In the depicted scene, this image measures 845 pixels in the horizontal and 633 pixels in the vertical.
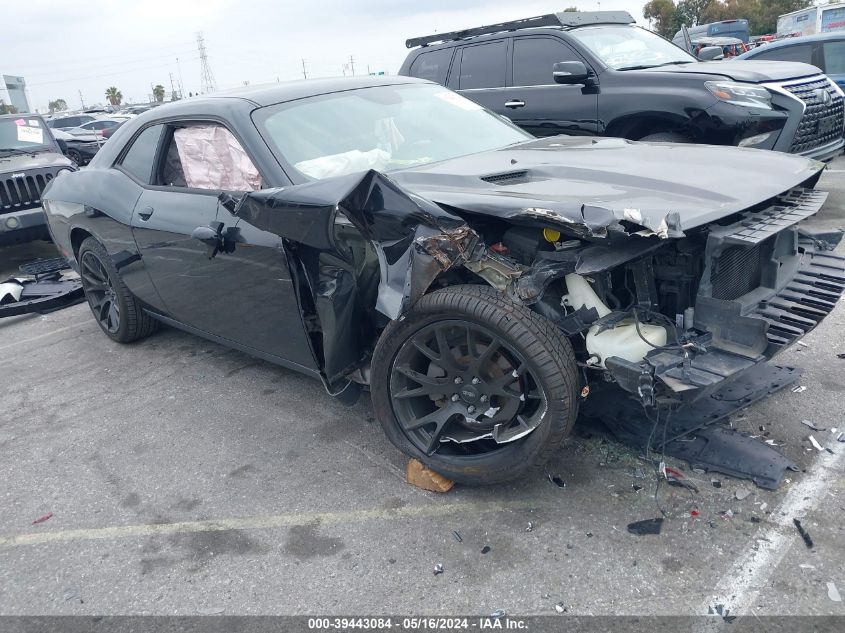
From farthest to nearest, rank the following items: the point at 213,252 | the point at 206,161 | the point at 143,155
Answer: the point at 143,155 < the point at 206,161 < the point at 213,252

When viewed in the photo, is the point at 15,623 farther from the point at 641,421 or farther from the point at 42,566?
the point at 641,421

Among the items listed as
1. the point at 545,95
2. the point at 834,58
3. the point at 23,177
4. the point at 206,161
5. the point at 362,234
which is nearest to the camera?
the point at 362,234

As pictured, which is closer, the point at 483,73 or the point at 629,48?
the point at 629,48

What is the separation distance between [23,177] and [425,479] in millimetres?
7242

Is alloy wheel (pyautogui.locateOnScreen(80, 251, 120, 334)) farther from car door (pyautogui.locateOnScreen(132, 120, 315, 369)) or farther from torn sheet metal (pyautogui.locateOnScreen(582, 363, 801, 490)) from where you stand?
torn sheet metal (pyautogui.locateOnScreen(582, 363, 801, 490))

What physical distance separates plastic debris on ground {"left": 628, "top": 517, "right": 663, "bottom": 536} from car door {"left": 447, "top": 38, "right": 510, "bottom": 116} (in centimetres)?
548

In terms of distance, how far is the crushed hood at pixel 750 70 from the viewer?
612cm

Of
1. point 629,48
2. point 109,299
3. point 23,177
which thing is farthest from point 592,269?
point 23,177

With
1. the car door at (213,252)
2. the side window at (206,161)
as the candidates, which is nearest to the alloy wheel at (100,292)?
the car door at (213,252)

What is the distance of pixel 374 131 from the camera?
370 centimetres

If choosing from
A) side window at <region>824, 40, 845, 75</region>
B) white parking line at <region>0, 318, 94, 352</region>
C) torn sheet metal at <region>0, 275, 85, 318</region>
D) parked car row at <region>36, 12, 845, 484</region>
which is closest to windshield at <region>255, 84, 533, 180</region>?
parked car row at <region>36, 12, 845, 484</region>

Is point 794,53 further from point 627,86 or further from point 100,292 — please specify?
point 100,292

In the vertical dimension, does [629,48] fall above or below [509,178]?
above

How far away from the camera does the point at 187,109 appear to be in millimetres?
4004
